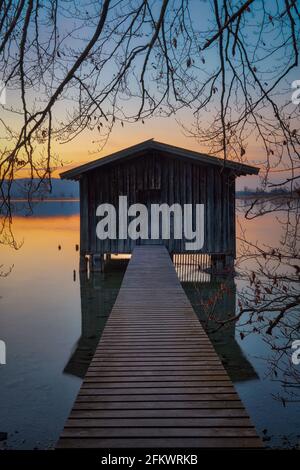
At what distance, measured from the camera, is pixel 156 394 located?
5.12 m

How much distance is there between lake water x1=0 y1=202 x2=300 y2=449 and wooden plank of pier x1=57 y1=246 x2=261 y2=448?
175 centimetres

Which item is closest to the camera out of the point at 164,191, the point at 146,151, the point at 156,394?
the point at 156,394

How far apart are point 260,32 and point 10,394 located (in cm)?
787

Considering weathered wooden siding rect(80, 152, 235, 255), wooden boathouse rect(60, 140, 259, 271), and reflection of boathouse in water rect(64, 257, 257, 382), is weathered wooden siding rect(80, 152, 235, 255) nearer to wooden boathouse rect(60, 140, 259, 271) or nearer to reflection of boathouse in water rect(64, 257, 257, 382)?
wooden boathouse rect(60, 140, 259, 271)

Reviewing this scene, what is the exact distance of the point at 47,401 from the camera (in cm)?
914

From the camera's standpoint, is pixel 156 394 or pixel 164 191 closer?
pixel 156 394

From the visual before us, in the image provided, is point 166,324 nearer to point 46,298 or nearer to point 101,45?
point 101,45

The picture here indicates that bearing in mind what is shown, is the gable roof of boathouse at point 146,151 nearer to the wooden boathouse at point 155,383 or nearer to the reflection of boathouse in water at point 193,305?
the reflection of boathouse in water at point 193,305

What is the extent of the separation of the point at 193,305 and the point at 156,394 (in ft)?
40.2

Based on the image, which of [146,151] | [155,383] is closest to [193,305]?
[146,151]

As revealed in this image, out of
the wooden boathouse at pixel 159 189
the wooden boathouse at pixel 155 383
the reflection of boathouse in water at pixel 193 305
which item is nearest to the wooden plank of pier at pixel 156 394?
the wooden boathouse at pixel 155 383

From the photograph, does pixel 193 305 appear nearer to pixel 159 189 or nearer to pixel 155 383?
pixel 159 189

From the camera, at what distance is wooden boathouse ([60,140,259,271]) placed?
2181 cm
